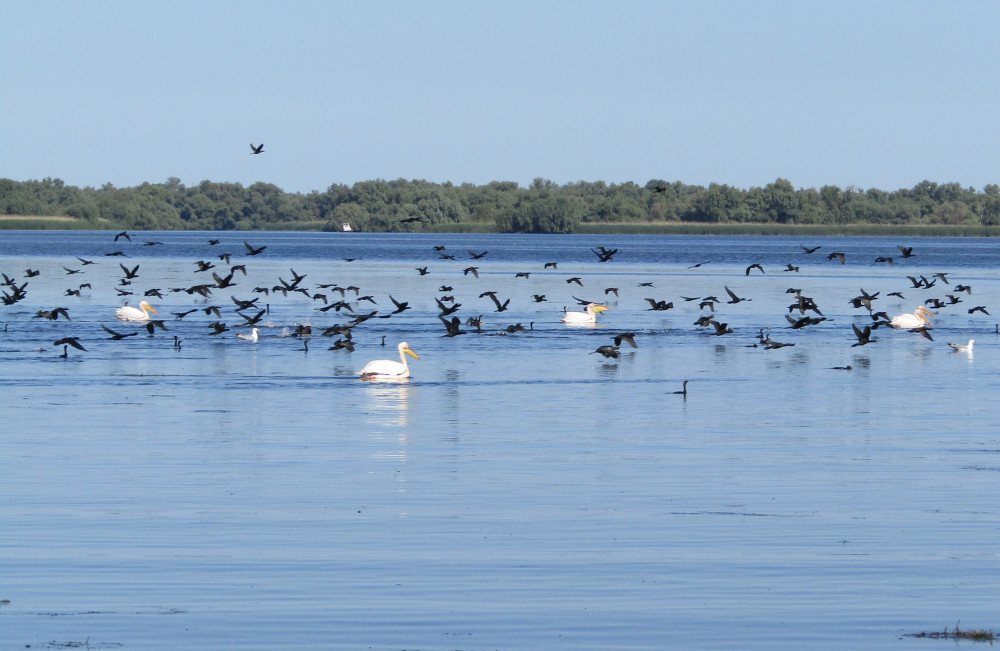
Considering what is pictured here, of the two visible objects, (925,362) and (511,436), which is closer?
(511,436)

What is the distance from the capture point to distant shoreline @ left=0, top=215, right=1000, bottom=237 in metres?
141

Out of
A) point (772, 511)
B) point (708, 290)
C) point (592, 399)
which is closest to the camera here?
point (772, 511)

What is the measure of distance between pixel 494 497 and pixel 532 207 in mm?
149043

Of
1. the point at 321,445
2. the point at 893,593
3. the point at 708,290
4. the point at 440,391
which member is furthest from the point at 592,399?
the point at 708,290

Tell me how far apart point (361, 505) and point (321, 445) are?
3.84 meters

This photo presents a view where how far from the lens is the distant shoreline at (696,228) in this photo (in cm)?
14075

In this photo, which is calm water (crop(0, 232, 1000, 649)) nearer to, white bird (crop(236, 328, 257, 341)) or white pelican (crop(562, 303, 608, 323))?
white bird (crop(236, 328, 257, 341))

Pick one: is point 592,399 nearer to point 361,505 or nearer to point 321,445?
point 321,445

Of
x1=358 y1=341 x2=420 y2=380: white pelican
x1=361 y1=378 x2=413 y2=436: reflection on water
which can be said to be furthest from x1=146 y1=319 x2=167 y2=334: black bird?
x1=361 y1=378 x2=413 y2=436: reflection on water

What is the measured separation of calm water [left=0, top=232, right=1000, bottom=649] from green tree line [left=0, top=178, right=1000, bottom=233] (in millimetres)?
131183

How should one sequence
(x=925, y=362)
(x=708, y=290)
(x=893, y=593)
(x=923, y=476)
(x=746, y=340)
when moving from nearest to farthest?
(x=893, y=593) < (x=923, y=476) < (x=925, y=362) < (x=746, y=340) < (x=708, y=290)

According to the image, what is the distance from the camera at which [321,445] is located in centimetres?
1716

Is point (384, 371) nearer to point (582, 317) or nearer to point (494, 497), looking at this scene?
point (494, 497)

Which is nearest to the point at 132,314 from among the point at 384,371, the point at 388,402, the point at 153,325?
the point at 153,325
